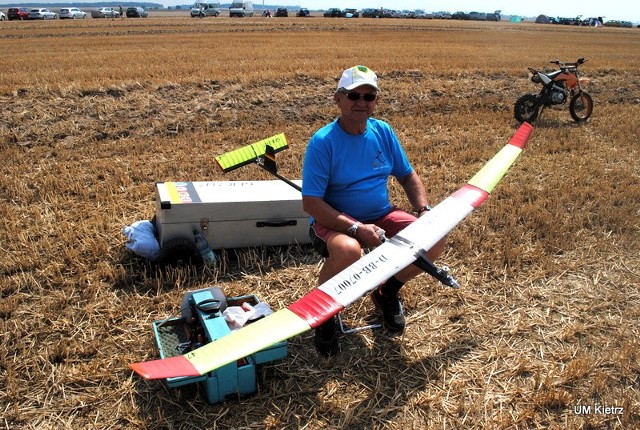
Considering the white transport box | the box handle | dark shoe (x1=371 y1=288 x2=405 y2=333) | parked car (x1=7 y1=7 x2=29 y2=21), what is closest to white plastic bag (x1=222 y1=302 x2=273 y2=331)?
dark shoe (x1=371 y1=288 x2=405 y2=333)

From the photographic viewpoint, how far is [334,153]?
11.5ft

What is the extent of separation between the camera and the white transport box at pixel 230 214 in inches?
175

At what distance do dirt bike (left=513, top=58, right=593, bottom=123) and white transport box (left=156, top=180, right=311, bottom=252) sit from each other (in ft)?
22.0

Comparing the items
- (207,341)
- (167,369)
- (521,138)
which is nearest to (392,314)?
(207,341)

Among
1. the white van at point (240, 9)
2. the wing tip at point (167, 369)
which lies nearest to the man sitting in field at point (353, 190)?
the wing tip at point (167, 369)

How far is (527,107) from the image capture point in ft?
32.6

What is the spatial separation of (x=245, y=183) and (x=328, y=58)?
499 inches

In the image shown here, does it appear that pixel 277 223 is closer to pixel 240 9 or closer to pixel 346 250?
pixel 346 250

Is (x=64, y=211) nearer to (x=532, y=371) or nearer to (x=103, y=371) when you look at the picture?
(x=103, y=371)

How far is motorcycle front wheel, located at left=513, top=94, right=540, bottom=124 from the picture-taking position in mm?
9820

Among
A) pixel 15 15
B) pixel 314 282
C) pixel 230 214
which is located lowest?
pixel 314 282

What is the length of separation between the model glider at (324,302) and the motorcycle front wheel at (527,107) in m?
6.74

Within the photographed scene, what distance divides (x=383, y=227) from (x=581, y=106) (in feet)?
26.6

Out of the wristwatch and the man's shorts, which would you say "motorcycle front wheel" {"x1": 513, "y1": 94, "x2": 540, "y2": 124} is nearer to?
the man's shorts
